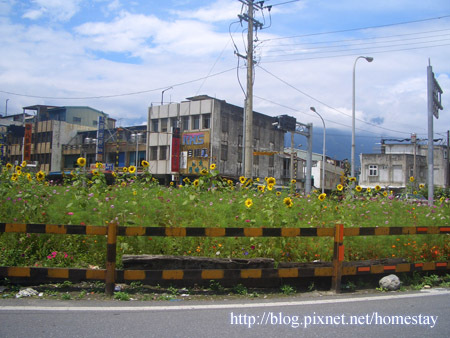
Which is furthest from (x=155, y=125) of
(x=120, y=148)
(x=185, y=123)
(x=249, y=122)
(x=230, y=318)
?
(x=230, y=318)

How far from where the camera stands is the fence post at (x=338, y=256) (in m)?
6.42

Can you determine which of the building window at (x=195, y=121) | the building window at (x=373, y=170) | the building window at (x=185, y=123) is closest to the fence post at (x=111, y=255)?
the building window at (x=195, y=121)

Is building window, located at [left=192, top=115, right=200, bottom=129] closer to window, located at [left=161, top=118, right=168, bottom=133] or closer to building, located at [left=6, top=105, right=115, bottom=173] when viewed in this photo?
window, located at [left=161, top=118, right=168, bottom=133]

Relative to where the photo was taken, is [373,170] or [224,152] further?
[373,170]

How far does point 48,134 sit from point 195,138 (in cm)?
2674

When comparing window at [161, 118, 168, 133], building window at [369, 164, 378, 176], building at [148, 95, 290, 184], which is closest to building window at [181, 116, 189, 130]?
building at [148, 95, 290, 184]

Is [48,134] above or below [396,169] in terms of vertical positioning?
above

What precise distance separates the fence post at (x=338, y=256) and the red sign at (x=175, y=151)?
1689 inches

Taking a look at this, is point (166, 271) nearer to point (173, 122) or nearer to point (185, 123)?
point (185, 123)

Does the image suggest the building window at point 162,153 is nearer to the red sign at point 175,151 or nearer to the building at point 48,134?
the red sign at point 175,151

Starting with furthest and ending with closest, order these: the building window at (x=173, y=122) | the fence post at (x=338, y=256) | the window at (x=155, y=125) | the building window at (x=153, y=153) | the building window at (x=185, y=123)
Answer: the window at (x=155, y=125) < the building window at (x=153, y=153) < the building window at (x=173, y=122) < the building window at (x=185, y=123) < the fence post at (x=338, y=256)

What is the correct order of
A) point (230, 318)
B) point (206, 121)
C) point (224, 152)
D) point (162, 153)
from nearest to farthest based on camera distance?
point (230, 318) < point (206, 121) < point (224, 152) < point (162, 153)

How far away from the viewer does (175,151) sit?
4922cm

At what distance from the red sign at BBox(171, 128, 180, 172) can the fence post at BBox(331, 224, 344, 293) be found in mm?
42894
